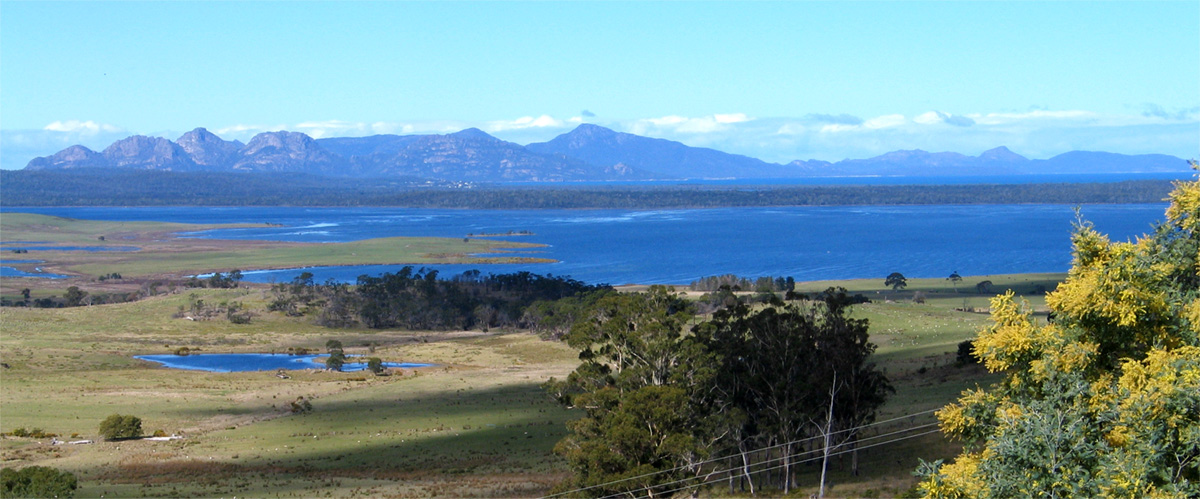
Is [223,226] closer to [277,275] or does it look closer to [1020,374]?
[277,275]

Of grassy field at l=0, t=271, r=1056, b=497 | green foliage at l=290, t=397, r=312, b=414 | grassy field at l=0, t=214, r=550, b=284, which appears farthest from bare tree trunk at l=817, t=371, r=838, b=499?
grassy field at l=0, t=214, r=550, b=284

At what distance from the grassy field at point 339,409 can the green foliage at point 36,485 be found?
1.79m

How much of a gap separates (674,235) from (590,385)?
5680 inches

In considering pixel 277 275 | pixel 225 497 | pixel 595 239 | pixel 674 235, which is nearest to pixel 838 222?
pixel 674 235

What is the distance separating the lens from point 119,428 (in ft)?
122

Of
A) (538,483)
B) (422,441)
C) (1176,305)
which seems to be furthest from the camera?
(422,441)

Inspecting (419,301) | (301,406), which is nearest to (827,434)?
(301,406)

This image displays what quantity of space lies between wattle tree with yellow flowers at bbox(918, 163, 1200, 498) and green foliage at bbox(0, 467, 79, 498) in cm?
2085

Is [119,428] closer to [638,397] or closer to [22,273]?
[638,397]

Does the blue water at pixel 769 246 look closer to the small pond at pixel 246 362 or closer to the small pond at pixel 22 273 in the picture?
the small pond at pixel 22 273

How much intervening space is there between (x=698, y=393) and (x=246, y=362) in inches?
1770

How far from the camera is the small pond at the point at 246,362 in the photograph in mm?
59938

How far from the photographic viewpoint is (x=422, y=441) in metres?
36.6

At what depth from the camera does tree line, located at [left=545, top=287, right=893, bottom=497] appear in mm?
22172
